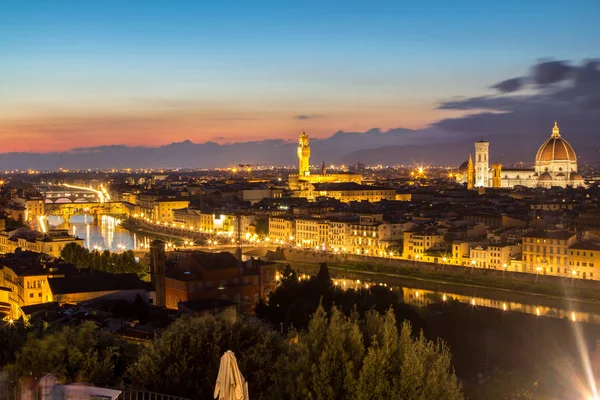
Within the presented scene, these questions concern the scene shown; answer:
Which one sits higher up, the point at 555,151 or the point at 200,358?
the point at 555,151

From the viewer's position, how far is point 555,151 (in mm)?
46500

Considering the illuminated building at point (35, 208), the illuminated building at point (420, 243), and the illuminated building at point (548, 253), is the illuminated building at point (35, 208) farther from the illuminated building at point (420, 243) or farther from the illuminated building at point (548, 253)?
the illuminated building at point (548, 253)

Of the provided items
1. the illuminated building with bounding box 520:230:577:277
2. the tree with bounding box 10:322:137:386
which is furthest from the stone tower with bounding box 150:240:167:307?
the illuminated building with bounding box 520:230:577:277

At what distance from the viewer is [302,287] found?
39.8ft

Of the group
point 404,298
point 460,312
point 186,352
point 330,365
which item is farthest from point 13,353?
point 404,298

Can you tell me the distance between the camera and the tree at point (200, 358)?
489cm

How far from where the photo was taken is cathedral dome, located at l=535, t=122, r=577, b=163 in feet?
153

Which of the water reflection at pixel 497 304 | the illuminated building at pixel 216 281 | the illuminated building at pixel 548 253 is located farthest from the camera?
the illuminated building at pixel 548 253

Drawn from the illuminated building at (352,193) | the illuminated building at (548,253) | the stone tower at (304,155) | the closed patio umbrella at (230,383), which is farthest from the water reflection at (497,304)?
the stone tower at (304,155)

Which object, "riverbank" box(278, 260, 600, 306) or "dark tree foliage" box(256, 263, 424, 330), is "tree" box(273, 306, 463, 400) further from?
"riverbank" box(278, 260, 600, 306)

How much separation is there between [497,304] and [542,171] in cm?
3394

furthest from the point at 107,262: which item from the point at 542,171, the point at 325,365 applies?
the point at 542,171

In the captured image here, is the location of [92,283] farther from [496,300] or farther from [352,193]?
[352,193]

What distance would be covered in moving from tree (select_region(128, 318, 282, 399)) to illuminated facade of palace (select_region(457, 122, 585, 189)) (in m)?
42.7
